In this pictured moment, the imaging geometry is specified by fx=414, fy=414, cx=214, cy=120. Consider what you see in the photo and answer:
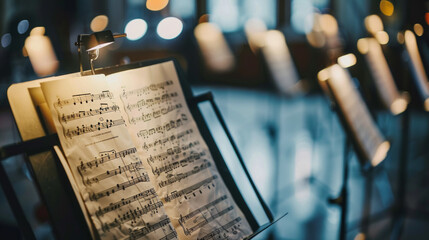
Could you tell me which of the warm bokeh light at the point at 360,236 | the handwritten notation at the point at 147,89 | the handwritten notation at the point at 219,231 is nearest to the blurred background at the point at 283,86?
the warm bokeh light at the point at 360,236

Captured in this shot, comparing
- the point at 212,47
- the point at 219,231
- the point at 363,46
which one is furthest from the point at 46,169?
the point at 212,47

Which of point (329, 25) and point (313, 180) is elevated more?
point (329, 25)

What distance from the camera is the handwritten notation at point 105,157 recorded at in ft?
3.32

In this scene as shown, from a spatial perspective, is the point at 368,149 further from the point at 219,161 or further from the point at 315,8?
the point at 315,8

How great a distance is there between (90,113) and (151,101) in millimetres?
216

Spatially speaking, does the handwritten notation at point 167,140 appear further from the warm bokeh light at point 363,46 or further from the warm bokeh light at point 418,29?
the warm bokeh light at point 418,29

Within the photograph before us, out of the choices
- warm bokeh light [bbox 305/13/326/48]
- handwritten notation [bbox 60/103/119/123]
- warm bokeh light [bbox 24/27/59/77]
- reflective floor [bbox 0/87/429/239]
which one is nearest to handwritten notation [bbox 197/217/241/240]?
handwritten notation [bbox 60/103/119/123]

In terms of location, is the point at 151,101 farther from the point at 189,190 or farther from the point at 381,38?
the point at 381,38

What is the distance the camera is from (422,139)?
4660 mm

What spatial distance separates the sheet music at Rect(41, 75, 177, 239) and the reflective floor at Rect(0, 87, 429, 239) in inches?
28.1

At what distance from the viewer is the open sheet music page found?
1.02m

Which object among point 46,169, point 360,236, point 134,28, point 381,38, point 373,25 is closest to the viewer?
point 46,169

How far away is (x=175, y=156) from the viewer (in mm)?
1220

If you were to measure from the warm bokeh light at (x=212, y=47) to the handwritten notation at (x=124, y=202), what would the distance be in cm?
363
